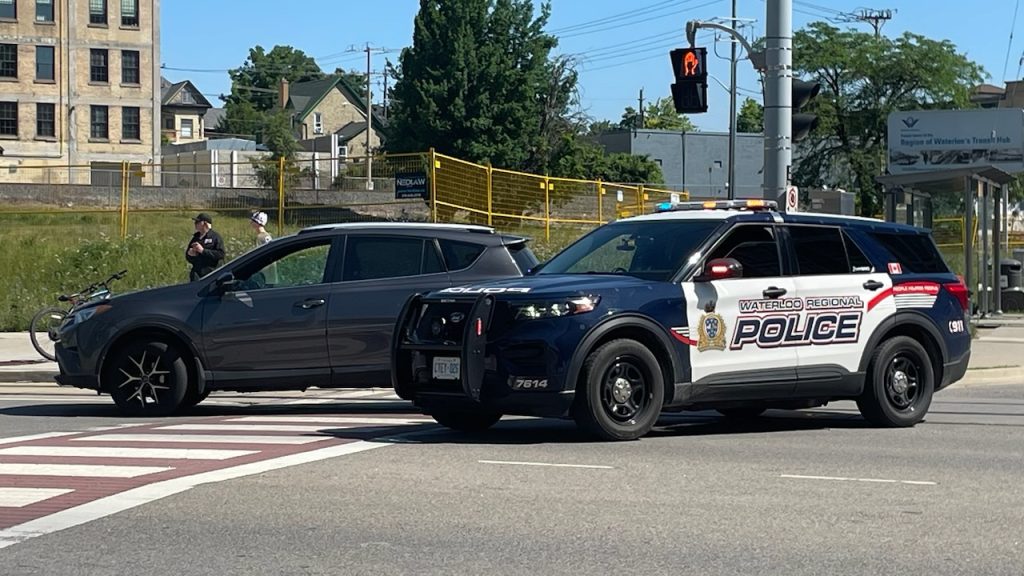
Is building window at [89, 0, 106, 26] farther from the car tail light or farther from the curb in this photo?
the car tail light

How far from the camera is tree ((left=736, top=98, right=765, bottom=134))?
457 feet

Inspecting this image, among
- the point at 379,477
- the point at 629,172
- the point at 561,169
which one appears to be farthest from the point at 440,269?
the point at 629,172

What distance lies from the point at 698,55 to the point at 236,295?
393 inches

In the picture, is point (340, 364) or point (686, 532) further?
point (340, 364)

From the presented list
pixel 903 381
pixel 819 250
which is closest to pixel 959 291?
pixel 903 381

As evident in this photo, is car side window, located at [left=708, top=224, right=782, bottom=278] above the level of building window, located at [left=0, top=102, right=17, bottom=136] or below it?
below

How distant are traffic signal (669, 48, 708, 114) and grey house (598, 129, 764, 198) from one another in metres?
76.1

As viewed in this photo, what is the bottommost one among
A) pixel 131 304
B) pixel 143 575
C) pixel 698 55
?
pixel 143 575

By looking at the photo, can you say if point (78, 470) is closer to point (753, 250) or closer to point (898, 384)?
point (753, 250)

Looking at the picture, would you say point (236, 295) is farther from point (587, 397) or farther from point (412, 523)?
point (412, 523)

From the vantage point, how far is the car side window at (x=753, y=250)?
1152 centimetres

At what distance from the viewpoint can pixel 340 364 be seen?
43.3 feet

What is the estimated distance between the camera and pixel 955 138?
142 feet

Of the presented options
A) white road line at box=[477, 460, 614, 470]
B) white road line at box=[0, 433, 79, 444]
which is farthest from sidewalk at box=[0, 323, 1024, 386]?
white road line at box=[477, 460, 614, 470]
